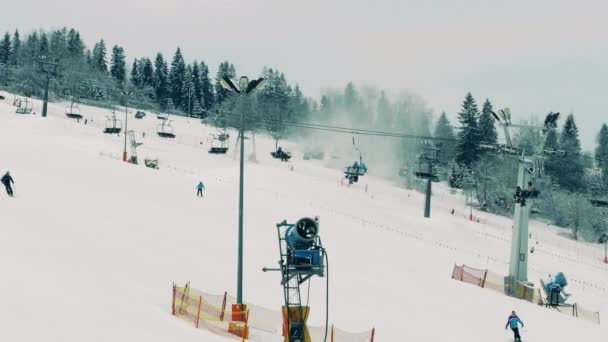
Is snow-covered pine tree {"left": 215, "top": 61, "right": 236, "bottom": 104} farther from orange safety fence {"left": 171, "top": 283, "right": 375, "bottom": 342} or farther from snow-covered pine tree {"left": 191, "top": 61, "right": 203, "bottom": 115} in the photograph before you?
orange safety fence {"left": 171, "top": 283, "right": 375, "bottom": 342}

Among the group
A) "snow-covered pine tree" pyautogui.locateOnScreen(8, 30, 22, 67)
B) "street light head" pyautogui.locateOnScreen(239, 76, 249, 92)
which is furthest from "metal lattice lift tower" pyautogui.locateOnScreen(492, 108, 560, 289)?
"snow-covered pine tree" pyautogui.locateOnScreen(8, 30, 22, 67)

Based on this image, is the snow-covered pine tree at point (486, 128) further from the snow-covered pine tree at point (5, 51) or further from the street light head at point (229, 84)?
the snow-covered pine tree at point (5, 51)

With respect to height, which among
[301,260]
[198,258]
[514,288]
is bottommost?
[514,288]

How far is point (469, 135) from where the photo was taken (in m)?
98.6

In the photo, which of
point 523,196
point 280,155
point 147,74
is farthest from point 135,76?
point 523,196

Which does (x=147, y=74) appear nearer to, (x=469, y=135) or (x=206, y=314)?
(x=469, y=135)

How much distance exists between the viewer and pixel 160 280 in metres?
21.3

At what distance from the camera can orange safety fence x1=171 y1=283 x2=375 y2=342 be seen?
17094 mm

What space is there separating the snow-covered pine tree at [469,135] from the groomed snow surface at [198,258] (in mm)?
41762

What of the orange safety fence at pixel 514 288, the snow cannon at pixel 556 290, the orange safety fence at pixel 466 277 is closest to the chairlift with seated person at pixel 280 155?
the orange safety fence at pixel 514 288

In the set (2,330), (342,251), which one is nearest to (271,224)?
(342,251)

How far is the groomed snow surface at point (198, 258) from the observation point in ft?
51.5

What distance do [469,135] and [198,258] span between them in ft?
264

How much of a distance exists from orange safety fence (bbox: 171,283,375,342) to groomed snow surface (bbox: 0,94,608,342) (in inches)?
24.8
